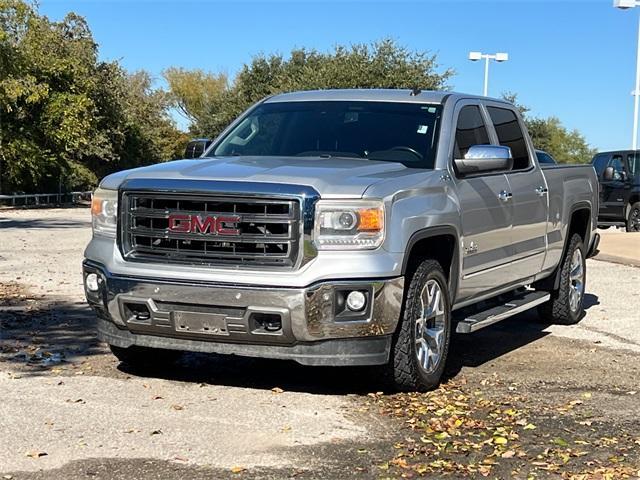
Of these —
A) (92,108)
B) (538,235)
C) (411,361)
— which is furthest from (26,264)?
(92,108)

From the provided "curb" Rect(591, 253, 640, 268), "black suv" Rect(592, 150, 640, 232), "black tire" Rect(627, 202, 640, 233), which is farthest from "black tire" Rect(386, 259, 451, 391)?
"black tire" Rect(627, 202, 640, 233)

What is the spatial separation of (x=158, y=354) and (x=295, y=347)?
1.46m

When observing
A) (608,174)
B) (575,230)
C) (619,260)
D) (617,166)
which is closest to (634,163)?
(617,166)

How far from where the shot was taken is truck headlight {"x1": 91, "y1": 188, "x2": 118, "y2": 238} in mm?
6320

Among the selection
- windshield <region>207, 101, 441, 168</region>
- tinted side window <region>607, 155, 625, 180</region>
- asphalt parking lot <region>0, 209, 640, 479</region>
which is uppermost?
windshield <region>207, 101, 441, 168</region>

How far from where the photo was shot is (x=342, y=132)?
721 cm

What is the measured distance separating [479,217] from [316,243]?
1.77 metres

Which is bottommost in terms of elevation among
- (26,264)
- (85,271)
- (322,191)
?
(26,264)

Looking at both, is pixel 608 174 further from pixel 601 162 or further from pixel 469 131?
pixel 469 131

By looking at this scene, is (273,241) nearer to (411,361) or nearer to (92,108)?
(411,361)

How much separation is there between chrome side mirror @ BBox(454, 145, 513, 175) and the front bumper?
1.36 m

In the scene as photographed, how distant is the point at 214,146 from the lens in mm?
7641

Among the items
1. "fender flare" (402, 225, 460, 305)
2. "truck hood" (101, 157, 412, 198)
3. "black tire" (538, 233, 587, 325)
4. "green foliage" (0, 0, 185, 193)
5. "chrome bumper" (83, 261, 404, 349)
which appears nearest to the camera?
"chrome bumper" (83, 261, 404, 349)

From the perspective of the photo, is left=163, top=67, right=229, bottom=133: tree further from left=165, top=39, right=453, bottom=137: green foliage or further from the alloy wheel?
the alloy wheel
